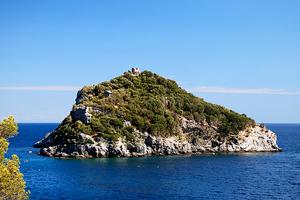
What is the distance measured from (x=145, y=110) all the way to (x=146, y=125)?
10024 millimetres

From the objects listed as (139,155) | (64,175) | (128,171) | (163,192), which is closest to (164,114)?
(139,155)

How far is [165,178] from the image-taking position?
108125 mm

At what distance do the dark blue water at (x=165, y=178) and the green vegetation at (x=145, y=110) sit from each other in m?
15.9

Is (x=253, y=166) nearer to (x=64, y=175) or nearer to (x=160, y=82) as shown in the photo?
(x=64, y=175)

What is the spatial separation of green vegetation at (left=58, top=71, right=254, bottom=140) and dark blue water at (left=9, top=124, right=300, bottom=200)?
1588 centimetres

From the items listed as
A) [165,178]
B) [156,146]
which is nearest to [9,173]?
[165,178]

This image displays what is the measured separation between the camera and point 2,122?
38625 millimetres

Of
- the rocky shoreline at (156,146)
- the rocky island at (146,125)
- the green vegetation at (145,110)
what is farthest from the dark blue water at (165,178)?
the green vegetation at (145,110)

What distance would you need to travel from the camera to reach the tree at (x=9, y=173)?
37.2 m

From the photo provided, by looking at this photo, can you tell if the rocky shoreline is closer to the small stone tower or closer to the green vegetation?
the green vegetation

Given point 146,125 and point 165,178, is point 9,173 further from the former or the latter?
point 146,125

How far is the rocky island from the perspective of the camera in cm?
15012

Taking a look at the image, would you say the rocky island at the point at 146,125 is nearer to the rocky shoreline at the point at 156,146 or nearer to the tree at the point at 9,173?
the rocky shoreline at the point at 156,146

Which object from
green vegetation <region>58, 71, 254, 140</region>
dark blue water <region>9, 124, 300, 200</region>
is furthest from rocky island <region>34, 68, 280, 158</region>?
dark blue water <region>9, 124, 300, 200</region>
